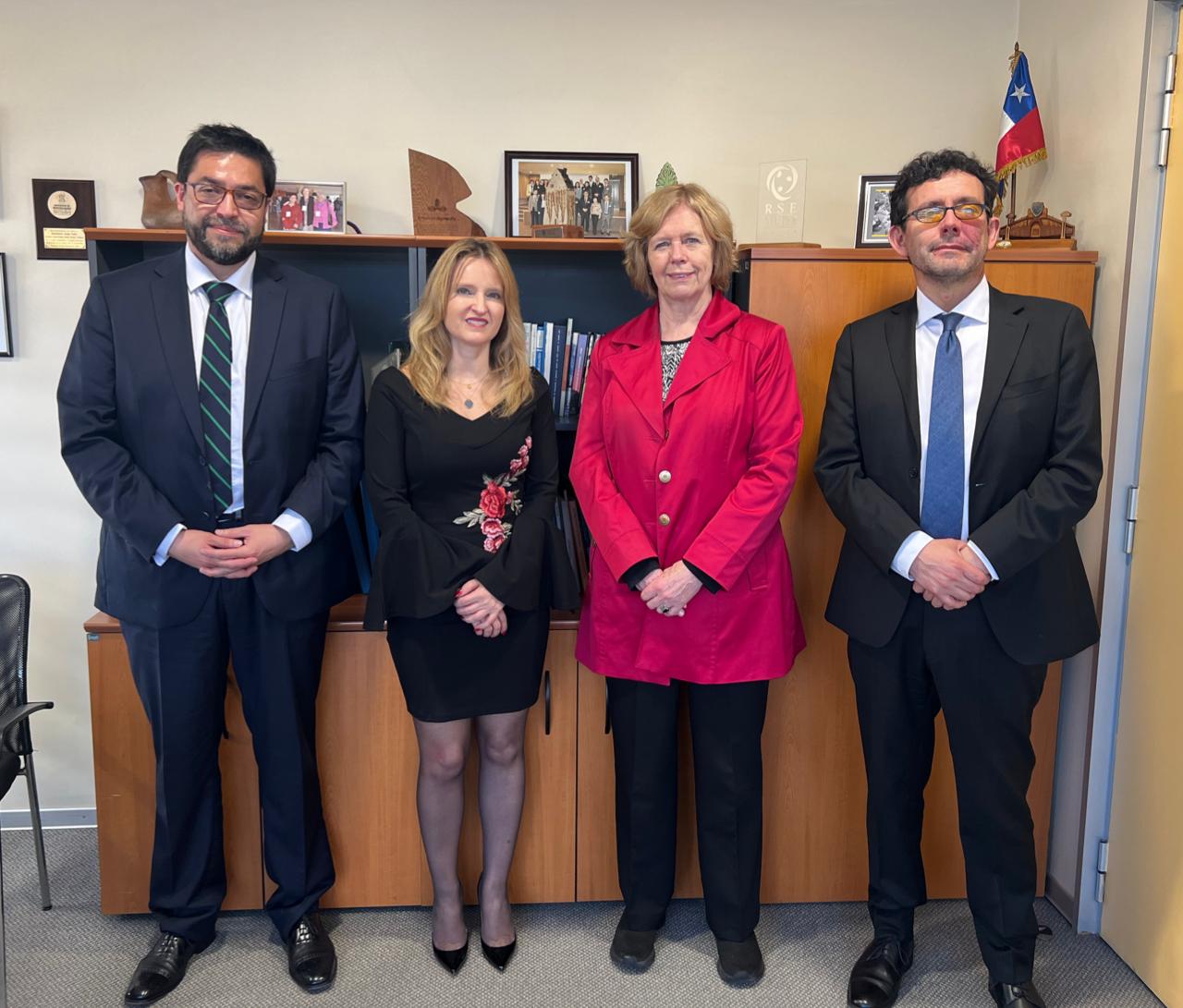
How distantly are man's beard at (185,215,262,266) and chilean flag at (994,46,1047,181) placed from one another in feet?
6.25

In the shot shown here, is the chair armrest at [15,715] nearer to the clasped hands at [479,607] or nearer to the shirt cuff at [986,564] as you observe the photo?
the clasped hands at [479,607]

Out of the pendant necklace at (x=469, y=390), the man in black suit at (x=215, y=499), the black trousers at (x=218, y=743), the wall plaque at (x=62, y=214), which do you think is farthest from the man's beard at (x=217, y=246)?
the wall plaque at (x=62, y=214)

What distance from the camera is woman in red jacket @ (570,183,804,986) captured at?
2.08 m

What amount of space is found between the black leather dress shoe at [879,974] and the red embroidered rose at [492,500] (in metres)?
1.31

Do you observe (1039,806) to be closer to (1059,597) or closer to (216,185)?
(1059,597)

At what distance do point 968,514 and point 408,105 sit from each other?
6.37 ft

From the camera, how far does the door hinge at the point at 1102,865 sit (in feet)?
7.79

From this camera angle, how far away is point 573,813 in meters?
2.51

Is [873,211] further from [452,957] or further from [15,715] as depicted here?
[15,715]

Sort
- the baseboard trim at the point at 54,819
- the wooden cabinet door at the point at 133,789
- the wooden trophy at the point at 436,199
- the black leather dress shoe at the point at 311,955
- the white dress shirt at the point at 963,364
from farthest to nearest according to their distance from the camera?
the baseboard trim at the point at 54,819 → the wooden trophy at the point at 436,199 → the wooden cabinet door at the point at 133,789 → the black leather dress shoe at the point at 311,955 → the white dress shirt at the point at 963,364

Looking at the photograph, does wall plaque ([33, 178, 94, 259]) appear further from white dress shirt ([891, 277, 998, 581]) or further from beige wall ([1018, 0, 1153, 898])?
beige wall ([1018, 0, 1153, 898])

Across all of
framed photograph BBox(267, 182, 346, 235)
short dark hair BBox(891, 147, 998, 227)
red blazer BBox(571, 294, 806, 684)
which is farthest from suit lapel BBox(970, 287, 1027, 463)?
framed photograph BBox(267, 182, 346, 235)

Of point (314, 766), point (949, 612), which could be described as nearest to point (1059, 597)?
point (949, 612)

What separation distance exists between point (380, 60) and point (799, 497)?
1737 millimetres
